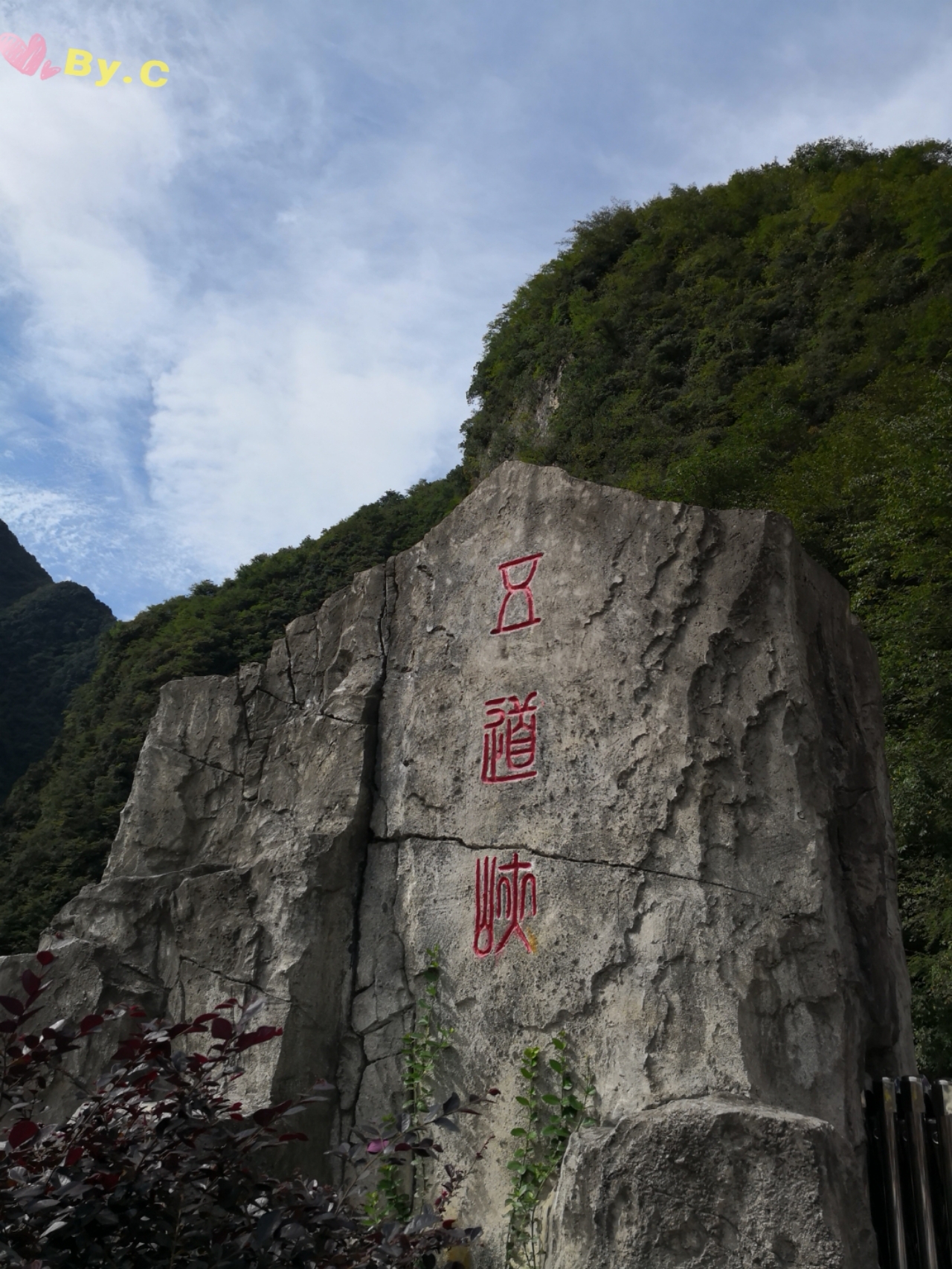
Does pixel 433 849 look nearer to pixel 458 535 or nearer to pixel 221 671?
pixel 458 535

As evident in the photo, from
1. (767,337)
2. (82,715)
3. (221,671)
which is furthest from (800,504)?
(82,715)

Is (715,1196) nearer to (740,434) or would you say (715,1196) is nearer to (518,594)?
(518,594)

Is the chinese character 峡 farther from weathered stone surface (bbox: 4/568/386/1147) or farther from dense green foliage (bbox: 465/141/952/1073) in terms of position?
dense green foliage (bbox: 465/141/952/1073)

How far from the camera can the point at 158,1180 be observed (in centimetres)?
199

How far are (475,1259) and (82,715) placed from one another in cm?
1562

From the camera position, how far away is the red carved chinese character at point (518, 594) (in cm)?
401

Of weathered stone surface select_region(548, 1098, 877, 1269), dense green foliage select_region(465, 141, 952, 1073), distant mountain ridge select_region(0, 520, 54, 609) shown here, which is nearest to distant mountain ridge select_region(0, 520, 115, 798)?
distant mountain ridge select_region(0, 520, 54, 609)

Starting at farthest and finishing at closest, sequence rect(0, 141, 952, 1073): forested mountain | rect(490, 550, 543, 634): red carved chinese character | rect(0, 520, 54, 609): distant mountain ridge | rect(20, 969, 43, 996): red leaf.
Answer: rect(0, 520, 54, 609): distant mountain ridge → rect(0, 141, 952, 1073): forested mountain → rect(490, 550, 543, 634): red carved chinese character → rect(20, 969, 43, 996): red leaf

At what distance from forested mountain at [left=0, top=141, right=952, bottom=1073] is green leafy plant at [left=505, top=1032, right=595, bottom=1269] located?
16.8 ft

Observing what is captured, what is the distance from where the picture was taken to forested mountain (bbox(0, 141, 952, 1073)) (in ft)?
31.4

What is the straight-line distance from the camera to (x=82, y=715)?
17.5 m

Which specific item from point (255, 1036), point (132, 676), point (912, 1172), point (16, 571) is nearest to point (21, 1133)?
point (255, 1036)

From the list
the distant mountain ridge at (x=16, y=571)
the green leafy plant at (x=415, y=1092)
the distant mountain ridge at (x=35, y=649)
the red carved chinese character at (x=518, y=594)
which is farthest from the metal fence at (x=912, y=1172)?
the distant mountain ridge at (x=16, y=571)

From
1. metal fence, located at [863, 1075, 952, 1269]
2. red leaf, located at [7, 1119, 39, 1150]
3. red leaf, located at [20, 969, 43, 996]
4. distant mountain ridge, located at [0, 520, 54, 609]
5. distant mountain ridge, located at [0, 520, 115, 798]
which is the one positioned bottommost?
metal fence, located at [863, 1075, 952, 1269]
